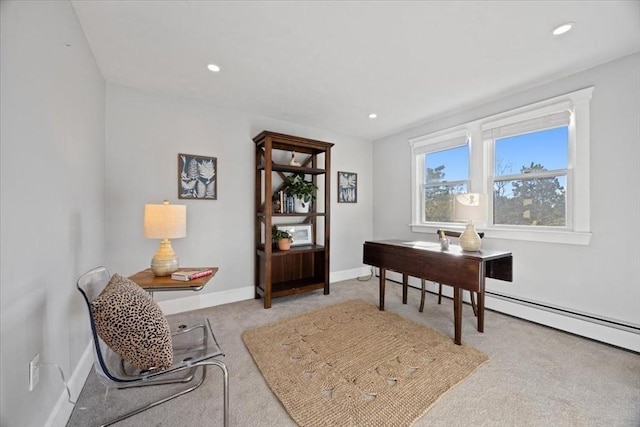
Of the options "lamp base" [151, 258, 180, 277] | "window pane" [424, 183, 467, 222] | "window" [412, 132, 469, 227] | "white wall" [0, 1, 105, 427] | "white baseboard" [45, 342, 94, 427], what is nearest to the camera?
"white wall" [0, 1, 105, 427]

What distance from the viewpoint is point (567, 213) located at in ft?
8.23

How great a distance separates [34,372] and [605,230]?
3.97 metres

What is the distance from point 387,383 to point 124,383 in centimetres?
151

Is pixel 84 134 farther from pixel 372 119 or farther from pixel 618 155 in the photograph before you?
pixel 618 155

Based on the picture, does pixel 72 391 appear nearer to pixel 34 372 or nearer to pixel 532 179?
pixel 34 372

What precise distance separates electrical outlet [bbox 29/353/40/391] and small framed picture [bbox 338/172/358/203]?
360 centimetres

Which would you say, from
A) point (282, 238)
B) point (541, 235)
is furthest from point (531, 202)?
point (282, 238)

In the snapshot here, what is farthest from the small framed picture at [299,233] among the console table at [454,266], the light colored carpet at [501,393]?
the light colored carpet at [501,393]

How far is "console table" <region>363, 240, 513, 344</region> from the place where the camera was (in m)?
2.15

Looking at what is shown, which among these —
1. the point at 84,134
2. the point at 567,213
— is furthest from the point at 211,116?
the point at 567,213

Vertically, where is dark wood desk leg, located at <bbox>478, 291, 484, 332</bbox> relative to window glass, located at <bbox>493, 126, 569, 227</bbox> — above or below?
below

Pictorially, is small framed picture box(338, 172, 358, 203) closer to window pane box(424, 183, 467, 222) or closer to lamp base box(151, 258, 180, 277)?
window pane box(424, 183, 467, 222)

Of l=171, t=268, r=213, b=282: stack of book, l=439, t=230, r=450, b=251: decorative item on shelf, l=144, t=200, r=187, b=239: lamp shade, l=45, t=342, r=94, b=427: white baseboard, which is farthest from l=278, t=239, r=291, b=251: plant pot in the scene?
l=45, t=342, r=94, b=427: white baseboard

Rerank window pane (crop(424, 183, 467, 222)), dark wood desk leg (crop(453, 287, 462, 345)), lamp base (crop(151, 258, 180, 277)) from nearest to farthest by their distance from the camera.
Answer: lamp base (crop(151, 258, 180, 277)), dark wood desk leg (crop(453, 287, 462, 345)), window pane (crop(424, 183, 467, 222))
